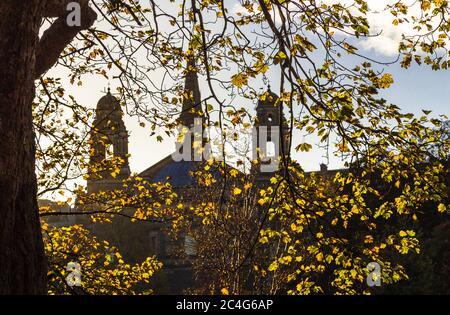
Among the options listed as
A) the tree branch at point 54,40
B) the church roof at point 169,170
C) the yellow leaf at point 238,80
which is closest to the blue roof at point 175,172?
the church roof at point 169,170

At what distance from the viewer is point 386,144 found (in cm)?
759

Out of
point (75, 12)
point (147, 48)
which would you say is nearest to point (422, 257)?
point (147, 48)

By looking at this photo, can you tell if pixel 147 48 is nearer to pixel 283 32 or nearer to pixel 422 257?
pixel 283 32

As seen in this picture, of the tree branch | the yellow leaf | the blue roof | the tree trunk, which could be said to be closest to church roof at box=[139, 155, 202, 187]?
the blue roof

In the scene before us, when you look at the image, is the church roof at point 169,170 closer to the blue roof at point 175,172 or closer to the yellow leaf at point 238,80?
the blue roof at point 175,172

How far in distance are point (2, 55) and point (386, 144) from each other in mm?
4532

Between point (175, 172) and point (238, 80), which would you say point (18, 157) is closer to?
point (238, 80)

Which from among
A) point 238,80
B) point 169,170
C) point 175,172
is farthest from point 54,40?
point 169,170

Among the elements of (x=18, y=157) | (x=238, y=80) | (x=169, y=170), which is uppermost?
(x=169, y=170)

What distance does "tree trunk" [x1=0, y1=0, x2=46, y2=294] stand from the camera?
4.75 m

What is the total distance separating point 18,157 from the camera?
5.00 meters

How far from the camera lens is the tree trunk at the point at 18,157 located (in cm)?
475

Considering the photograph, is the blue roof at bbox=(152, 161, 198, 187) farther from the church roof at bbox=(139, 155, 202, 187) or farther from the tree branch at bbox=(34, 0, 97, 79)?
the tree branch at bbox=(34, 0, 97, 79)
